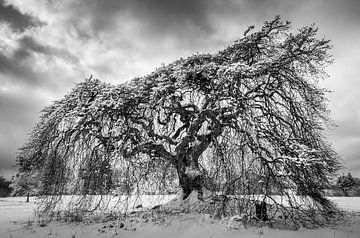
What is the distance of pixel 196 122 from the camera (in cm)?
700

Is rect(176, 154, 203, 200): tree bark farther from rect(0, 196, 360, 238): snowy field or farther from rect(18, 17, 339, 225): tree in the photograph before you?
rect(0, 196, 360, 238): snowy field

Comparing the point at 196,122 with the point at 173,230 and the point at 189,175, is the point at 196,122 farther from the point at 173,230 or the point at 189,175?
the point at 173,230

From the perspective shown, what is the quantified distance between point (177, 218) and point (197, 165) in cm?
186

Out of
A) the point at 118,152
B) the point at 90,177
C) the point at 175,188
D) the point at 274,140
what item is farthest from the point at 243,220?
the point at 175,188

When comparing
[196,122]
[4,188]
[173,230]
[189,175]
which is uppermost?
[196,122]

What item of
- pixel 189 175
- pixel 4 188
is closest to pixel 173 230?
pixel 189 175

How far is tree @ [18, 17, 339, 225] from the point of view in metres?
5.39

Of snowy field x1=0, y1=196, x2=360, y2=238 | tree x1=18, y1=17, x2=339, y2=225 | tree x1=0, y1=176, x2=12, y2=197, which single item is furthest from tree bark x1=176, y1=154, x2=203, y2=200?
tree x1=0, y1=176, x2=12, y2=197

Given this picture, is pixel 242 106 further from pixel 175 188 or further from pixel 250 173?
pixel 175 188

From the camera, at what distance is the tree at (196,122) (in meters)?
5.39

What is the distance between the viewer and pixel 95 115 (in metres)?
7.14

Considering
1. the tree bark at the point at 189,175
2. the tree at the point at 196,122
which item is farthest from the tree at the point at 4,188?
the tree bark at the point at 189,175

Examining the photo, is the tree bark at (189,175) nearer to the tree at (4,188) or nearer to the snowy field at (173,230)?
the snowy field at (173,230)

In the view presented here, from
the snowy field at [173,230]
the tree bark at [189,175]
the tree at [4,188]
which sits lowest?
the tree at [4,188]
